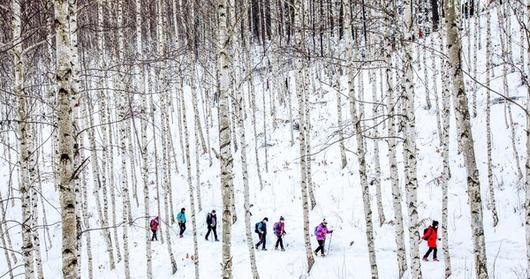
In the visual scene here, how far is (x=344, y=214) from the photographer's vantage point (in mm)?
16781

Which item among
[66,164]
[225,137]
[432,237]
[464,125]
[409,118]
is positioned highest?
[409,118]

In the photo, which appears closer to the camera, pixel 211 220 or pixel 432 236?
pixel 432 236

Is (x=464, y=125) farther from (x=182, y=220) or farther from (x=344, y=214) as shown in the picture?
(x=182, y=220)

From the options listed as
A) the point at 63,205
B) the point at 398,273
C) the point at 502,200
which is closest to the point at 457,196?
the point at 502,200

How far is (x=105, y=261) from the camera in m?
18.9

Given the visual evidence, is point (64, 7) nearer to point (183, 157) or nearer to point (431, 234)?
point (431, 234)

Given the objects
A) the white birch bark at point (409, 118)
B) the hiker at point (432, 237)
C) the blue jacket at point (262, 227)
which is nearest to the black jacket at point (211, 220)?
the blue jacket at point (262, 227)

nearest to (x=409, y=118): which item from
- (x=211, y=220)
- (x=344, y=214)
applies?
(x=344, y=214)

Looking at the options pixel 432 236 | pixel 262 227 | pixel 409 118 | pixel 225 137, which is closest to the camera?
pixel 225 137

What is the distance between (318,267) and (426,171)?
695 cm

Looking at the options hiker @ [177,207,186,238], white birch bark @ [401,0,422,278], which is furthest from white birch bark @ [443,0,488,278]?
hiker @ [177,207,186,238]

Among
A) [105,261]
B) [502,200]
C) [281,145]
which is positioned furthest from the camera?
[281,145]

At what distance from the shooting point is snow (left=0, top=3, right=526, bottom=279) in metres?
13.1

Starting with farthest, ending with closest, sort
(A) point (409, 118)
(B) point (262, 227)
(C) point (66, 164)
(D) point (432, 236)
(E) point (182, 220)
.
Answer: (E) point (182, 220)
(B) point (262, 227)
(D) point (432, 236)
(A) point (409, 118)
(C) point (66, 164)
